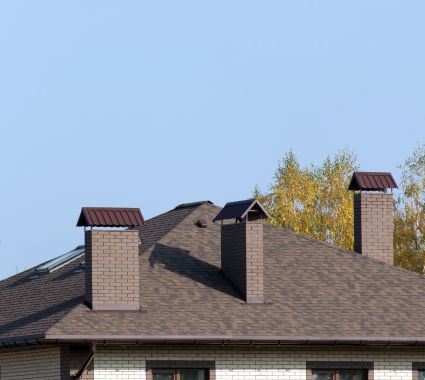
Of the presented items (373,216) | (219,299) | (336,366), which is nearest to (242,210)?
(219,299)

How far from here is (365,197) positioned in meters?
34.7

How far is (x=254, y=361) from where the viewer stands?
96.6 feet

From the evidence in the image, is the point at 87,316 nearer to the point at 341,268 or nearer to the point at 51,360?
the point at 51,360

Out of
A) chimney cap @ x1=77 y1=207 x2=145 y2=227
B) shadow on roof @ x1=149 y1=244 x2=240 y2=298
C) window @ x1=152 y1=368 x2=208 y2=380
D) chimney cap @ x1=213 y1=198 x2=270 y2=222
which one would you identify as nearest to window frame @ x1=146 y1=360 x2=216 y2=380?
window @ x1=152 y1=368 x2=208 y2=380

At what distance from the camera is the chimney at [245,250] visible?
30750mm

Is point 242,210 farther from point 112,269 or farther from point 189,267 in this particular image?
point 112,269

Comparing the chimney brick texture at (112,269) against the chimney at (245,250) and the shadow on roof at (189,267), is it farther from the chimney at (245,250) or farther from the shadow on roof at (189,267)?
the chimney at (245,250)

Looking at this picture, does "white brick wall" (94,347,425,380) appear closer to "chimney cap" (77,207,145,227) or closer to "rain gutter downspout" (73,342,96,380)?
"rain gutter downspout" (73,342,96,380)

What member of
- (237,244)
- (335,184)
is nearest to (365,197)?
(237,244)

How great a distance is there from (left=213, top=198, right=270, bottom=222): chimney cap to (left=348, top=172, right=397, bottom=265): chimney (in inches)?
150

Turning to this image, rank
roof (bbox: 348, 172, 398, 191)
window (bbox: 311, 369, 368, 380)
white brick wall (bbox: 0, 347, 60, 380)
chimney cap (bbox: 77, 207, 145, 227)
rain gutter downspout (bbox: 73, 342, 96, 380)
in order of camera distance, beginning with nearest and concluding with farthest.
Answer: rain gutter downspout (bbox: 73, 342, 96, 380) → white brick wall (bbox: 0, 347, 60, 380) → window (bbox: 311, 369, 368, 380) → chimney cap (bbox: 77, 207, 145, 227) → roof (bbox: 348, 172, 398, 191)

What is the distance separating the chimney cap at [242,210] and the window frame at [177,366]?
12.2 feet

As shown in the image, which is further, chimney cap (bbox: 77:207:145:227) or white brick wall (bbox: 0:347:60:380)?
chimney cap (bbox: 77:207:145:227)

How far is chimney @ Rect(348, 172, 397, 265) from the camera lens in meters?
34.7
